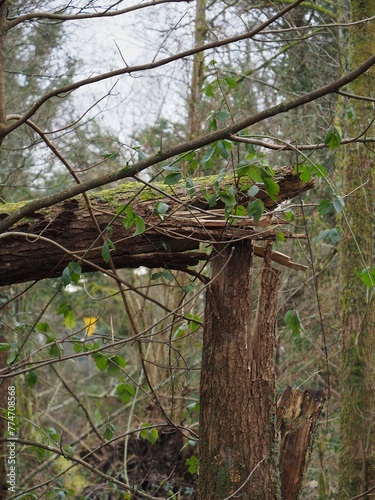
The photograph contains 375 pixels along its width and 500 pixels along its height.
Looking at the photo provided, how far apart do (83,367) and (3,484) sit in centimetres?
745

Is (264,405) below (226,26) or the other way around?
below

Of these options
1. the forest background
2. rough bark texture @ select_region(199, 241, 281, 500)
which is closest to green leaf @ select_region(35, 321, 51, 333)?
the forest background

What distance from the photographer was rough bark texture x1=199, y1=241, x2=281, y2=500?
2574mm

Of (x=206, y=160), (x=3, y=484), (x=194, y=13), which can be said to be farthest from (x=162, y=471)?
(x=194, y=13)

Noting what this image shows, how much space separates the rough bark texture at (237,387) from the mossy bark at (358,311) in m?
2.20

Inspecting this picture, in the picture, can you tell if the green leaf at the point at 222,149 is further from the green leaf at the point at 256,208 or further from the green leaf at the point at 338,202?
the green leaf at the point at 338,202

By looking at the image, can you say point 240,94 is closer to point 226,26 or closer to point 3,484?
point 226,26

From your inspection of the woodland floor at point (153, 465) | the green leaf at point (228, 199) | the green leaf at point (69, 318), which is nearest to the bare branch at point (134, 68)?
the green leaf at point (228, 199)

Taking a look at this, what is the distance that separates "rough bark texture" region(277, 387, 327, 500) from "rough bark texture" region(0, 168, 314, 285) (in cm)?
110

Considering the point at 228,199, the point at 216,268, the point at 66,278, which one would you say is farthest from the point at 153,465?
the point at 228,199

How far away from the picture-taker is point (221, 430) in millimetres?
2611

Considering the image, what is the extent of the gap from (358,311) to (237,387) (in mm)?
2476

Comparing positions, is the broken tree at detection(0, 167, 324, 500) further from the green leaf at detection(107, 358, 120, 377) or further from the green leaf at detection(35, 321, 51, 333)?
the green leaf at detection(107, 358, 120, 377)

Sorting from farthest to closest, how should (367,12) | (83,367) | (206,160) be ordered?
(83,367) → (367,12) → (206,160)
